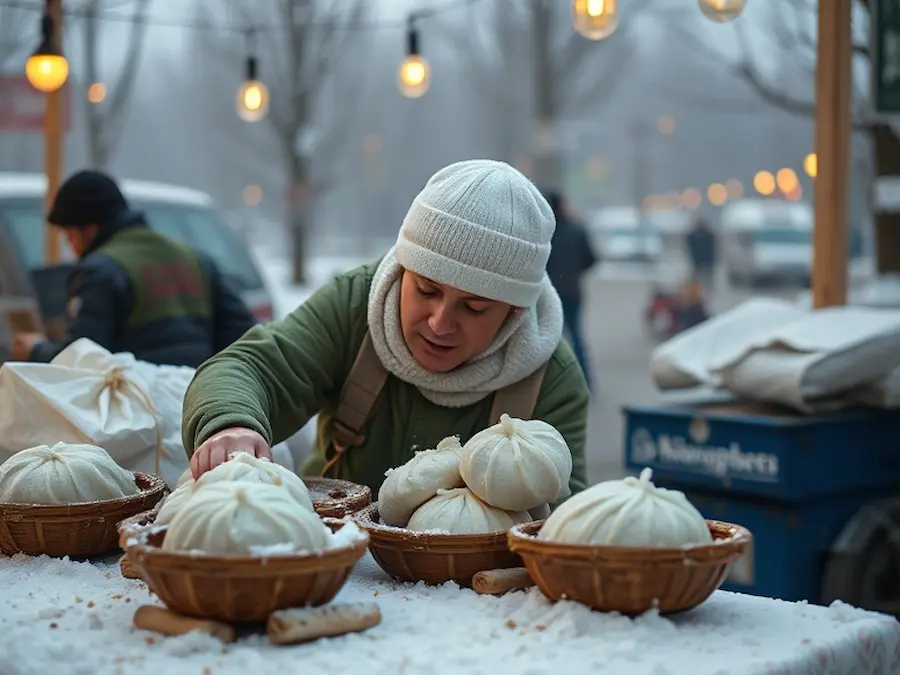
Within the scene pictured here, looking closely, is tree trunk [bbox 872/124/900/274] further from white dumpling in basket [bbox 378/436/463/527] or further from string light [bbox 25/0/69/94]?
white dumpling in basket [bbox 378/436/463/527]

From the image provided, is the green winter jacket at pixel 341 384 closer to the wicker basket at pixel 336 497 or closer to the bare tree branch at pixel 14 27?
the wicker basket at pixel 336 497

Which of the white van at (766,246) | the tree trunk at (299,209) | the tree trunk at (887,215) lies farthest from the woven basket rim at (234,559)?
the white van at (766,246)

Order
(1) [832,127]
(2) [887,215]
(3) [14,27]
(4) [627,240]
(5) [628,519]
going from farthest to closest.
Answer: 1. (4) [627,240]
2. (3) [14,27]
3. (2) [887,215]
4. (1) [832,127]
5. (5) [628,519]

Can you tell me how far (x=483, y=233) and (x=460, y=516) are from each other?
0.62m

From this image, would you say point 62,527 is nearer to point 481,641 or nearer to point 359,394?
point 359,394

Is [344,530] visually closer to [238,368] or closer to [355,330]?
[238,368]

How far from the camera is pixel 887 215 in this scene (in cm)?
629

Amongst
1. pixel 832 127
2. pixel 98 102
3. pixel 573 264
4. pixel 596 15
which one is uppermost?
pixel 98 102

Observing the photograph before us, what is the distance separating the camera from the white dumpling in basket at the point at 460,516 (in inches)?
80.4

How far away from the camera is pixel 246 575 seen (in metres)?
1.65

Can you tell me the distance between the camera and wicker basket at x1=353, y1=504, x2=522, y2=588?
2008 mm

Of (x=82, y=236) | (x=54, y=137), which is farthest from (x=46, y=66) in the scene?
(x=82, y=236)

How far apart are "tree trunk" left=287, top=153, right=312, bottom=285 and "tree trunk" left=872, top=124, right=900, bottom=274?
12.1 metres

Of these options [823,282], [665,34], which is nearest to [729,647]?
[823,282]
